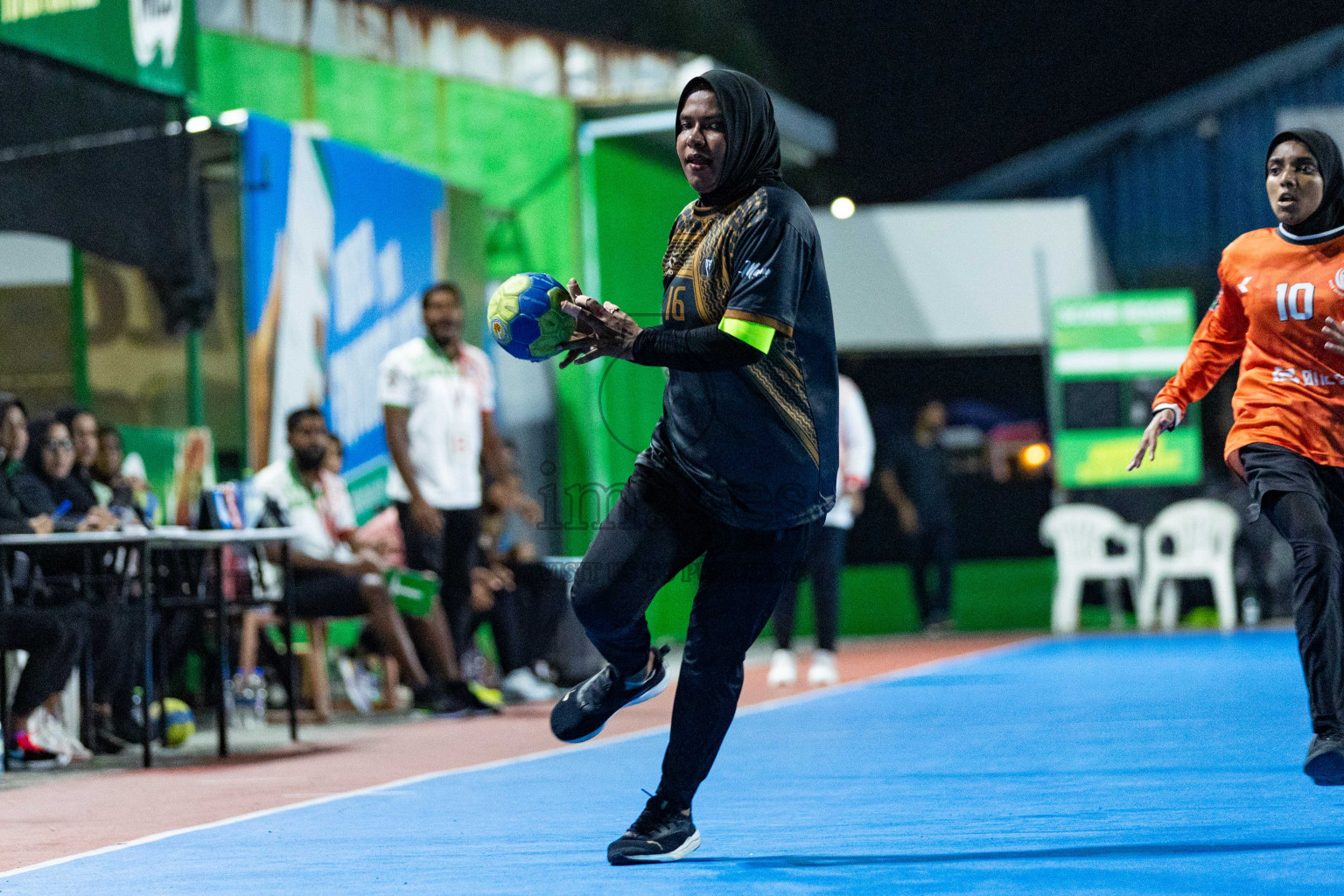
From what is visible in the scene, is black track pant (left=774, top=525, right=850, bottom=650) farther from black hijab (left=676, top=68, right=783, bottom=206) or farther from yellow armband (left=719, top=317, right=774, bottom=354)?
yellow armband (left=719, top=317, right=774, bottom=354)

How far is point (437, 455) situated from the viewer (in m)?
9.00

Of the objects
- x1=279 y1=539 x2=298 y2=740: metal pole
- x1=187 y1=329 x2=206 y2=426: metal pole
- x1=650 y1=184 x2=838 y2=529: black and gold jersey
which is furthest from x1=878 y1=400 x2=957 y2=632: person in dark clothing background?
x1=650 y1=184 x2=838 y2=529: black and gold jersey

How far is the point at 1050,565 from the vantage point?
1947cm

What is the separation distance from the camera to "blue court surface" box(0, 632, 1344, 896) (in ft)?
12.7

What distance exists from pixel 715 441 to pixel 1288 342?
6.98ft

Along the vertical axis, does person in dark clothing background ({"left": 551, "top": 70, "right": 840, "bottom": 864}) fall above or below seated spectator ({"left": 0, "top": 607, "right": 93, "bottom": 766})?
above

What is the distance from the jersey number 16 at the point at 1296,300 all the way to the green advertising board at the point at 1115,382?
1109 centimetres

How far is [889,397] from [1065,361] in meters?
6.29

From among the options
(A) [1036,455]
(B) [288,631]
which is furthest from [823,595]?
(A) [1036,455]

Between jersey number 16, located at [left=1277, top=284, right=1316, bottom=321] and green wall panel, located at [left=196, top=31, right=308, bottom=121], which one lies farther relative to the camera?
green wall panel, located at [left=196, top=31, right=308, bottom=121]

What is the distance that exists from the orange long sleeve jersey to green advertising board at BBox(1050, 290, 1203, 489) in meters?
11.0

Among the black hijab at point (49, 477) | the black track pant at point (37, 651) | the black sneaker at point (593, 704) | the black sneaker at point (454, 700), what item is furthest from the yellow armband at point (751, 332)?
the black sneaker at point (454, 700)

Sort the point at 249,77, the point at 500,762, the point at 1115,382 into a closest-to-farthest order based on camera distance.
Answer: the point at 500,762 → the point at 249,77 → the point at 1115,382

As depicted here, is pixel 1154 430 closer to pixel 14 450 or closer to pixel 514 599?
pixel 14 450
